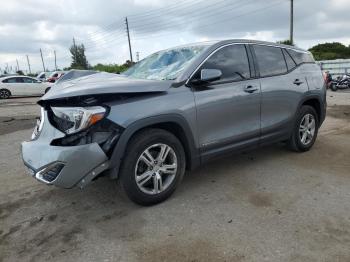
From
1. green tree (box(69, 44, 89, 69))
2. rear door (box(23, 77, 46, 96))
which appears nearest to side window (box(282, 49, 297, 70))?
rear door (box(23, 77, 46, 96))

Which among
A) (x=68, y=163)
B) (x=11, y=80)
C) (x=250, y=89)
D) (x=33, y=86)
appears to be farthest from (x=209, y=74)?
(x=11, y=80)

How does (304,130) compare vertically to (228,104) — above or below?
below

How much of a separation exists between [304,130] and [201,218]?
296cm

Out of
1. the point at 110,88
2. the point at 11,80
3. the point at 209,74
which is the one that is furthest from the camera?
the point at 11,80

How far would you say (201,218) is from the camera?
11.7 ft

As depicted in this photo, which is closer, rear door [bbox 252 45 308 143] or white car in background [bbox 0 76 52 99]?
rear door [bbox 252 45 308 143]

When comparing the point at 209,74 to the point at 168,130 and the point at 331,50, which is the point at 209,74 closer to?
the point at 168,130

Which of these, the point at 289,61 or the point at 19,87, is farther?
the point at 19,87

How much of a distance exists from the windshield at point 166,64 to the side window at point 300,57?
185 cm

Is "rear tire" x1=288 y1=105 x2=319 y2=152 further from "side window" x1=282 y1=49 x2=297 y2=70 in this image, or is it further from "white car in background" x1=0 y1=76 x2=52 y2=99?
"white car in background" x1=0 y1=76 x2=52 y2=99

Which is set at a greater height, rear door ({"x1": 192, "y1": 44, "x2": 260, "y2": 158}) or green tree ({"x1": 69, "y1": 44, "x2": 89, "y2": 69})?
green tree ({"x1": 69, "y1": 44, "x2": 89, "y2": 69})

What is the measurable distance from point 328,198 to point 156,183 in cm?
188

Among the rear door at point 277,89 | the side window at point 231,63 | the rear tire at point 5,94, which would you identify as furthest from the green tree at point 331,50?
the side window at point 231,63

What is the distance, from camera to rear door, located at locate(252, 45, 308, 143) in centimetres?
490
